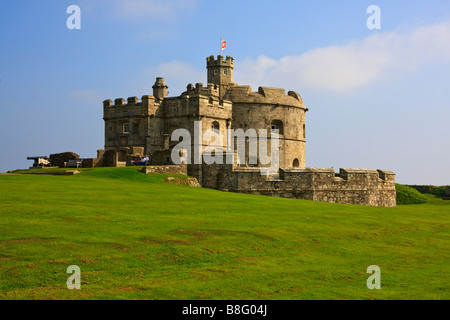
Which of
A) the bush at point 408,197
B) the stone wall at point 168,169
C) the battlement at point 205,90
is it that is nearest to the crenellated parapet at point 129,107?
the battlement at point 205,90

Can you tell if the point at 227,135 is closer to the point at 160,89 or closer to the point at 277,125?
the point at 277,125

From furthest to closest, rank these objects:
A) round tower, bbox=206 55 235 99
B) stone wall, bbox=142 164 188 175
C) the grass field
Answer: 1. round tower, bbox=206 55 235 99
2. stone wall, bbox=142 164 188 175
3. the grass field

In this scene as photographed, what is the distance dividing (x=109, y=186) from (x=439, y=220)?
15492 millimetres

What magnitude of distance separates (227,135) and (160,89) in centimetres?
845

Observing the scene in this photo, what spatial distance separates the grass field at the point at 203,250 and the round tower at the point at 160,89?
29318 millimetres

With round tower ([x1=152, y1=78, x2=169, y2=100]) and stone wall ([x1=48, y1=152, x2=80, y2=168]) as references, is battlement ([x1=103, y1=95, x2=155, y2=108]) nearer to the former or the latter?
round tower ([x1=152, y1=78, x2=169, y2=100])

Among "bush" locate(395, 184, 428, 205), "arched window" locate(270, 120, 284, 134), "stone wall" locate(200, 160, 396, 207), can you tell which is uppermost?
"arched window" locate(270, 120, 284, 134)

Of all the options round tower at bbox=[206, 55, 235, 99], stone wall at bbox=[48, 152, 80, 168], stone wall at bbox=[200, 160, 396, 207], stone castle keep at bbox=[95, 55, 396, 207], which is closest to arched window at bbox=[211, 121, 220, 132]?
stone castle keep at bbox=[95, 55, 396, 207]

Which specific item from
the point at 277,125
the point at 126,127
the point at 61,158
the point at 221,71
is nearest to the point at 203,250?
the point at 61,158

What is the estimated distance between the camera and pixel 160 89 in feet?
158

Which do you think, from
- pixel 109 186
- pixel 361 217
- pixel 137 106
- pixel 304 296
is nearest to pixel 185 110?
pixel 137 106

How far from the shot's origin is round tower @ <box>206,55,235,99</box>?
49688 millimetres
